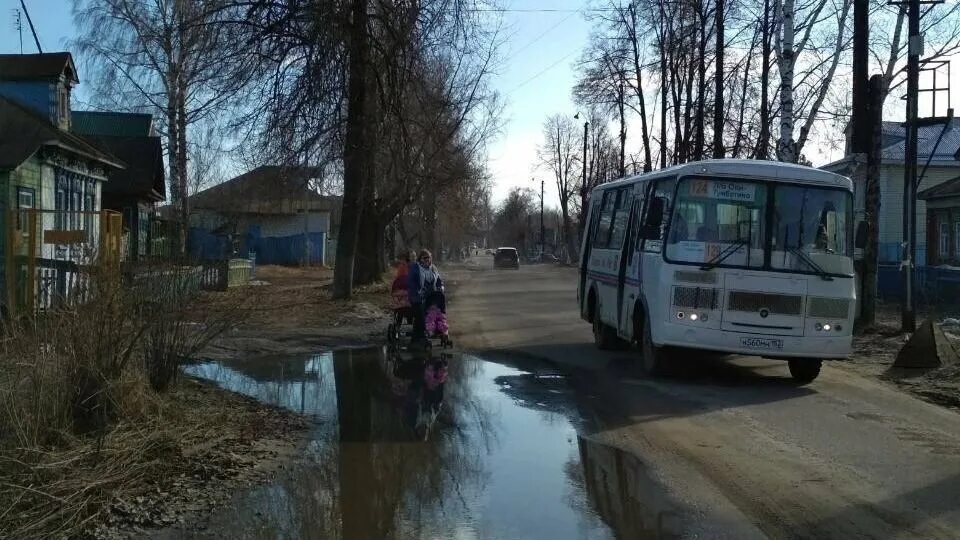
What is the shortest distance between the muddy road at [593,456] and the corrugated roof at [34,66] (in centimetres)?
1529

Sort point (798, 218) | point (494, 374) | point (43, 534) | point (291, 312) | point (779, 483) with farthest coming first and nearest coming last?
point (291, 312) → point (494, 374) → point (798, 218) → point (779, 483) → point (43, 534)

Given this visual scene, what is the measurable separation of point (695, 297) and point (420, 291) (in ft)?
17.5

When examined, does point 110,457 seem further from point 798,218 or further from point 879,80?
point 879,80

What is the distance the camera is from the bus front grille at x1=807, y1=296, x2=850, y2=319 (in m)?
11.1

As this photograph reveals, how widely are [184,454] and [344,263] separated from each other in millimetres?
15895

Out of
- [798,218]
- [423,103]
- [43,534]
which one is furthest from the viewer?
[423,103]

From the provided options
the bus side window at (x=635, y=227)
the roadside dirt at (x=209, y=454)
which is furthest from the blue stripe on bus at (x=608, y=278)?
the roadside dirt at (x=209, y=454)

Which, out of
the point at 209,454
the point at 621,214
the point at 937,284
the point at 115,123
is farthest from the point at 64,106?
the point at 937,284

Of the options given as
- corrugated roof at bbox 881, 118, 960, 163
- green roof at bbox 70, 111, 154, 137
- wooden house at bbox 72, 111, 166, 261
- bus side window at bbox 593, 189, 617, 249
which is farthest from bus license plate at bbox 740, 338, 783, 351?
corrugated roof at bbox 881, 118, 960, 163

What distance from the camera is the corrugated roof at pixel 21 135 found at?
1945cm

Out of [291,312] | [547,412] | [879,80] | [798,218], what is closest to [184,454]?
[547,412]

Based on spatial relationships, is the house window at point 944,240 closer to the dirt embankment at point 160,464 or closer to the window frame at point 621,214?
the window frame at point 621,214

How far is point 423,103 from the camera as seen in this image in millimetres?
21469

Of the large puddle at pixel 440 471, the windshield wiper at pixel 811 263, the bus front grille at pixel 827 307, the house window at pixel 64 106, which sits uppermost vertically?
the house window at pixel 64 106
